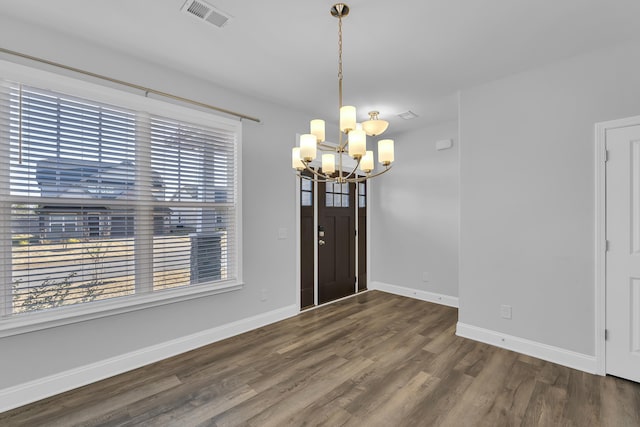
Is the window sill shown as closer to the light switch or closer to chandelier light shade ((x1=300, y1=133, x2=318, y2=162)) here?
the light switch

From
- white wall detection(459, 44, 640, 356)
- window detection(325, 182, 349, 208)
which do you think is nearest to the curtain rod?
window detection(325, 182, 349, 208)

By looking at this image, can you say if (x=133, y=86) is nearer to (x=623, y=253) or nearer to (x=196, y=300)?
(x=196, y=300)

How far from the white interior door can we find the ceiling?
885mm

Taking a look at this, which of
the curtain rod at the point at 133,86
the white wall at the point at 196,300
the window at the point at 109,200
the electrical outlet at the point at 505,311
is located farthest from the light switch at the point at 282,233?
the electrical outlet at the point at 505,311

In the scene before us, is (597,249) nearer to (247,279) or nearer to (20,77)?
(247,279)

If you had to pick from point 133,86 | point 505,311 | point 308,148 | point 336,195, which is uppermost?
point 133,86

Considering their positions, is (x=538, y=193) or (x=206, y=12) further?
(x=538, y=193)

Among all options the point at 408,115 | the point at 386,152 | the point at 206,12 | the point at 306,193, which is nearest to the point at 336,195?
the point at 306,193

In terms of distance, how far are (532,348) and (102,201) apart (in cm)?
409

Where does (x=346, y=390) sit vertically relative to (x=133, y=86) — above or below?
below

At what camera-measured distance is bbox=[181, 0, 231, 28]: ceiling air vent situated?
6.36ft

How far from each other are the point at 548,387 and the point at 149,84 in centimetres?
422

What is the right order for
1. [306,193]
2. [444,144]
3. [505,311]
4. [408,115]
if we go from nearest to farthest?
[505,311] → [408,115] → [306,193] → [444,144]

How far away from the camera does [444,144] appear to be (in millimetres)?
4254
